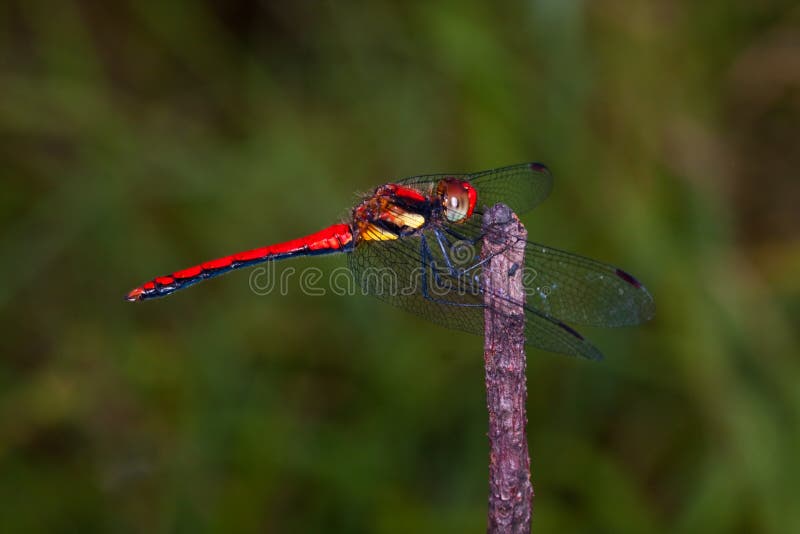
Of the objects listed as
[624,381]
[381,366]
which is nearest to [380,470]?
[381,366]

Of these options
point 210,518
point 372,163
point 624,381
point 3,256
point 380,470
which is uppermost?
point 372,163

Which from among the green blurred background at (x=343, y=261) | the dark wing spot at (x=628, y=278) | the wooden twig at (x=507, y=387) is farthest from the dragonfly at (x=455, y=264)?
the green blurred background at (x=343, y=261)

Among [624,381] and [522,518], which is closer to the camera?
[522,518]

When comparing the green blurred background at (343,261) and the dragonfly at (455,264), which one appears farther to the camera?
the green blurred background at (343,261)

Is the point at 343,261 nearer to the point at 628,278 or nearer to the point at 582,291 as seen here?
the point at 582,291

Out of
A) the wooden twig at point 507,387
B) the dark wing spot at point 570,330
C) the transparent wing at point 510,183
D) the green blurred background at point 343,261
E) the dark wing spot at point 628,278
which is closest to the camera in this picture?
the wooden twig at point 507,387

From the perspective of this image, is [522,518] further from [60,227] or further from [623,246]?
[60,227]

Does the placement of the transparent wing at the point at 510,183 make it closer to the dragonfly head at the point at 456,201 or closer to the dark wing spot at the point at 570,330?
the dragonfly head at the point at 456,201
